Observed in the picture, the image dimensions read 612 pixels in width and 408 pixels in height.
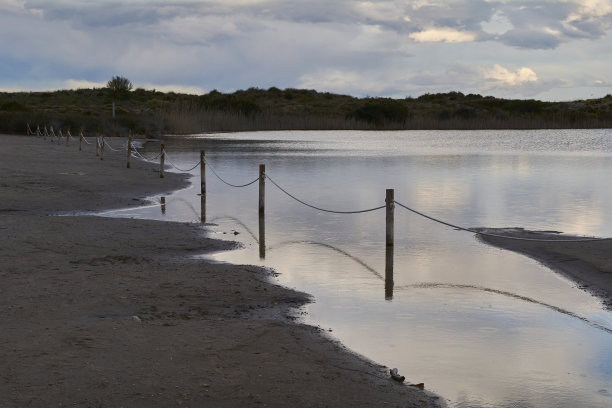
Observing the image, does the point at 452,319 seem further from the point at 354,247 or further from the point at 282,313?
A: the point at 354,247

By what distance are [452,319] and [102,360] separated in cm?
437

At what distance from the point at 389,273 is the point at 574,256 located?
131 inches

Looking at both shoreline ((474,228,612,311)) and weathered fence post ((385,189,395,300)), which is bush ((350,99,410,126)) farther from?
weathered fence post ((385,189,395,300))

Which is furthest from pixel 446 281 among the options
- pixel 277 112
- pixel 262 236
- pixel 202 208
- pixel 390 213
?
pixel 277 112

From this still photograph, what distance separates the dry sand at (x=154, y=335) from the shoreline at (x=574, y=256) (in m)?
4.25

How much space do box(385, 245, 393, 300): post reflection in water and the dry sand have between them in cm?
134

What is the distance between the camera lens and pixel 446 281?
37.8 feet

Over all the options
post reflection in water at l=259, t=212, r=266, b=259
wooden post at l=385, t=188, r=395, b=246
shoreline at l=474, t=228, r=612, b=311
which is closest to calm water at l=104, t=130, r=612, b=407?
post reflection in water at l=259, t=212, r=266, b=259

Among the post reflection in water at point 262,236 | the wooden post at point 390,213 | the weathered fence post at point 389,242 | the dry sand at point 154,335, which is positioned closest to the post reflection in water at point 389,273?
the weathered fence post at point 389,242

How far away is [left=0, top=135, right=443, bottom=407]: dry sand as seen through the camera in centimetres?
611

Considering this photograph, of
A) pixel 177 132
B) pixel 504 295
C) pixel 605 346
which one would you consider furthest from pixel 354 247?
pixel 177 132

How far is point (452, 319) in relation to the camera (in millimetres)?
9359

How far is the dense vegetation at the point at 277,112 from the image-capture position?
66875mm

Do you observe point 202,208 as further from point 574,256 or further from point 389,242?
point 574,256
